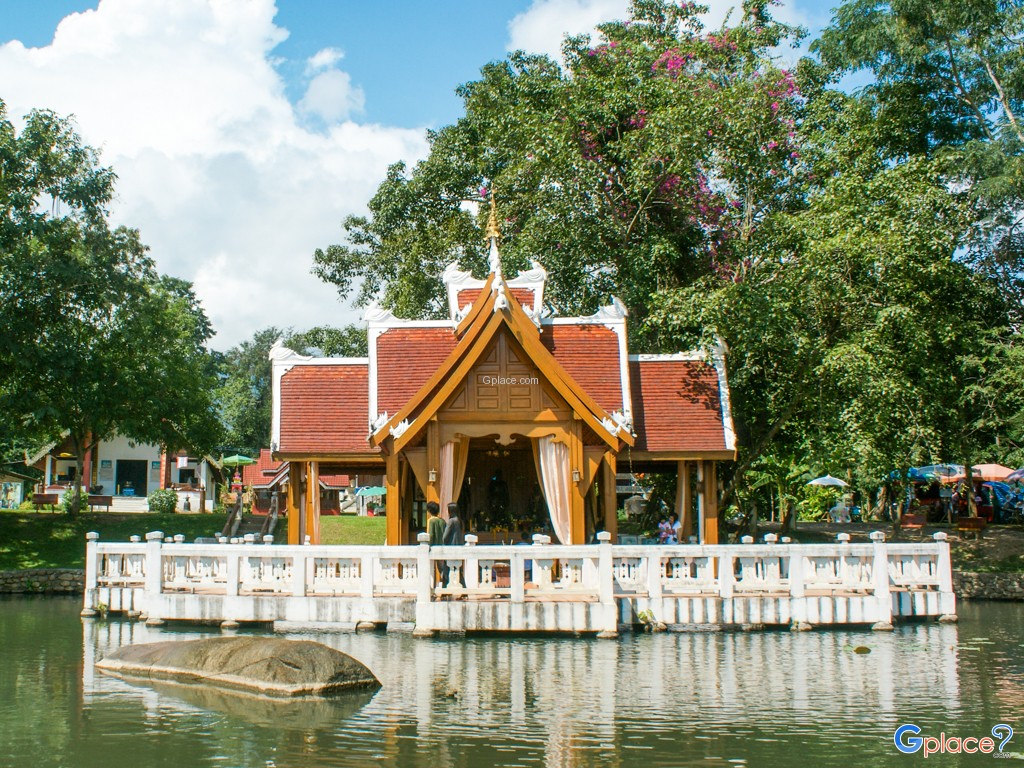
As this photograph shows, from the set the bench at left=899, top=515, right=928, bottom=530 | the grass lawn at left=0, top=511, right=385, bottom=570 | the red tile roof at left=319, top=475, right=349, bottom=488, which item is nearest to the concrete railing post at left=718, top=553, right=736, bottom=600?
the grass lawn at left=0, top=511, right=385, bottom=570

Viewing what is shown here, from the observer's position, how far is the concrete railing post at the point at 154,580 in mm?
17422

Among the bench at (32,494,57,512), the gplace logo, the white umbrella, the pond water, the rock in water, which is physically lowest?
the gplace logo

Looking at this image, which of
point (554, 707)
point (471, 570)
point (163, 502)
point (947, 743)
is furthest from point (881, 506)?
point (947, 743)

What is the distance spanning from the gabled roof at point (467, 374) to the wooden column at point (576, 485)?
546mm

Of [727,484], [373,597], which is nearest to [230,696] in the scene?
[373,597]

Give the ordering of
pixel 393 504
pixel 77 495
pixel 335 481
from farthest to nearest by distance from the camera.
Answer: pixel 335 481 → pixel 77 495 → pixel 393 504

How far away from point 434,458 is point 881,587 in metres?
8.21

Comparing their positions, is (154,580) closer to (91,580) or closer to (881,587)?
(91,580)

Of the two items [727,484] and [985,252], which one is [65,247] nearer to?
[727,484]

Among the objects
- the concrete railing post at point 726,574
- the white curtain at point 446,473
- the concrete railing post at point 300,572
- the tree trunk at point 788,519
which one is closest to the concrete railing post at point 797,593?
the concrete railing post at point 726,574

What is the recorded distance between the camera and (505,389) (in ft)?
68.2

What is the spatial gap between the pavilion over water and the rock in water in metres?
7.44

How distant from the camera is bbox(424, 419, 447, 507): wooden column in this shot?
2027cm

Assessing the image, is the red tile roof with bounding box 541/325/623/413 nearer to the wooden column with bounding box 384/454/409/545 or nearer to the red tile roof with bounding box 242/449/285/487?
the wooden column with bounding box 384/454/409/545
